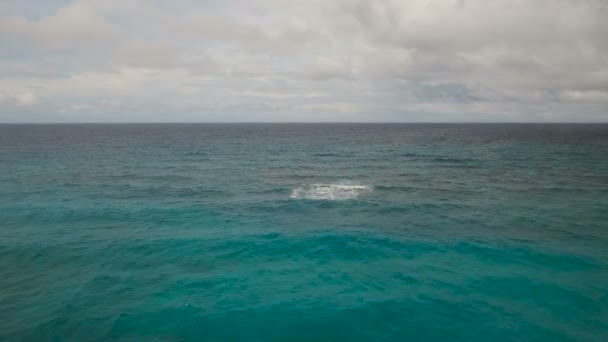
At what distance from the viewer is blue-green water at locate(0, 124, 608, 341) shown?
1823cm

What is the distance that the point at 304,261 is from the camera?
25.5 meters

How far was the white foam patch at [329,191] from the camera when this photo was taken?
4256 cm

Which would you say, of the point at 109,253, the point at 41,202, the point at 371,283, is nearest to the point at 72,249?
the point at 109,253

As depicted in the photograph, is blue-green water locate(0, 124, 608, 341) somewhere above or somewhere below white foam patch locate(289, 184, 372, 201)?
below

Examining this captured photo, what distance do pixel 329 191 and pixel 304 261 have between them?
20505 mm

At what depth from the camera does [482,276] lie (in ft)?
75.0

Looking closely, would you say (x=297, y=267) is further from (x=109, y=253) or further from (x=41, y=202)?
(x=41, y=202)

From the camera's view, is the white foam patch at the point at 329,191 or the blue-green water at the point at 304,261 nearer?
the blue-green water at the point at 304,261

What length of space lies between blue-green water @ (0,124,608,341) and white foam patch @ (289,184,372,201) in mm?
271

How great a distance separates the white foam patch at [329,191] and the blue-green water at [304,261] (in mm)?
271

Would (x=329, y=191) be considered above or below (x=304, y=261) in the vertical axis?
above

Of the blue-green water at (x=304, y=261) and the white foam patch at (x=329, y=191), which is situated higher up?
the white foam patch at (x=329, y=191)

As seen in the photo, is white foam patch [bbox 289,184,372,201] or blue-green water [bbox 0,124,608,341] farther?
white foam patch [bbox 289,184,372,201]

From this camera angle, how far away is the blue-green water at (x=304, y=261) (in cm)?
1823
